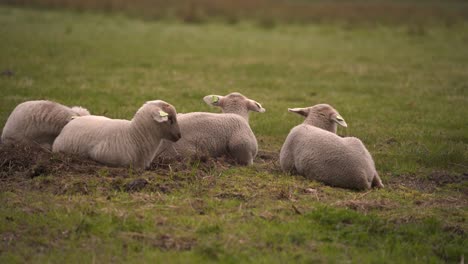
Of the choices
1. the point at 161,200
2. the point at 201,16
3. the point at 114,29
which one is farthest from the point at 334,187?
the point at 201,16

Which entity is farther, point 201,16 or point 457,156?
point 201,16

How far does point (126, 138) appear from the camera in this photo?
8.09 metres

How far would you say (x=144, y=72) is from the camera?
16.2 meters

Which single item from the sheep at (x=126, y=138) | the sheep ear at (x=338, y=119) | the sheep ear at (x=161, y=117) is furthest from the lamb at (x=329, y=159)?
the sheep ear at (x=161, y=117)

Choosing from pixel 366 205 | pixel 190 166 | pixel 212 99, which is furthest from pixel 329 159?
pixel 212 99

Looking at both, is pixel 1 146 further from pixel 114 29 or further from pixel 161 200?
pixel 114 29

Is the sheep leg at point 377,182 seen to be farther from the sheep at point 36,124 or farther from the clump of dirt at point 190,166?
the sheep at point 36,124

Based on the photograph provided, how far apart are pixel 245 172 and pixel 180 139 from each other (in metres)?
1.05

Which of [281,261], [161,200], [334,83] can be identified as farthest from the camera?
[334,83]

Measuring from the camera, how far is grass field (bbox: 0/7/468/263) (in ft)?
19.2

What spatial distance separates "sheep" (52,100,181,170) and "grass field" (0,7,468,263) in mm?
266

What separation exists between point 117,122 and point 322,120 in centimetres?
297

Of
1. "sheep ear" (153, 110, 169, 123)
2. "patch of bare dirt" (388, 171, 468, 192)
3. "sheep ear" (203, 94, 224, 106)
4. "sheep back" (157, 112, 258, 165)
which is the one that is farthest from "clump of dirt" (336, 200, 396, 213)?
"sheep ear" (203, 94, 224, 106)

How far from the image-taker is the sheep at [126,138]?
7988mm
